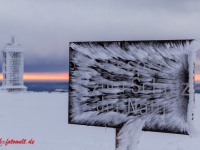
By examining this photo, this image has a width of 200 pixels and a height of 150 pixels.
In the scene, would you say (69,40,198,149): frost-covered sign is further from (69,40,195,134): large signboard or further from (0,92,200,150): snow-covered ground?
(0,92,200,150): snow-covered ground

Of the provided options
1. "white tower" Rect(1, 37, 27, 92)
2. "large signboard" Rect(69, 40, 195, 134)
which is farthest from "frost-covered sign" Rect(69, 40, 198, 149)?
"white tower" Rect(1, 37, 27, 92)

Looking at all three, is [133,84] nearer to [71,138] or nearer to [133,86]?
[133,86]

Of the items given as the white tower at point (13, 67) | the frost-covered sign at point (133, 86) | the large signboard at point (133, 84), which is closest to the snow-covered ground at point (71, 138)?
the frost-covered sign at point (133, 86)

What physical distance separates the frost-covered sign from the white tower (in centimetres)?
3871

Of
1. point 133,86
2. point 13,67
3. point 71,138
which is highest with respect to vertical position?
point 13,67

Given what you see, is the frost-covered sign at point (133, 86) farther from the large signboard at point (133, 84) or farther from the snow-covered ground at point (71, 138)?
the snow-covered ground at point (71, 138)

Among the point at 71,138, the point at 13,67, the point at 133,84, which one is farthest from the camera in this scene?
the point at 13,67

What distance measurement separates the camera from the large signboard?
441 centimetres

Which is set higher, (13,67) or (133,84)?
(13,67)

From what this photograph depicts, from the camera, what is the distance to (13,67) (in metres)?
41.3

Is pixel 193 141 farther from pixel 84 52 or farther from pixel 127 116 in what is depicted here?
pixel 84 52

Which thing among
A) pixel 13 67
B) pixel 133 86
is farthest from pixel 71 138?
pixel 13 67

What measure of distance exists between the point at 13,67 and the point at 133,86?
130 feet

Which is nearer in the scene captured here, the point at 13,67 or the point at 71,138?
the point at 71,138
